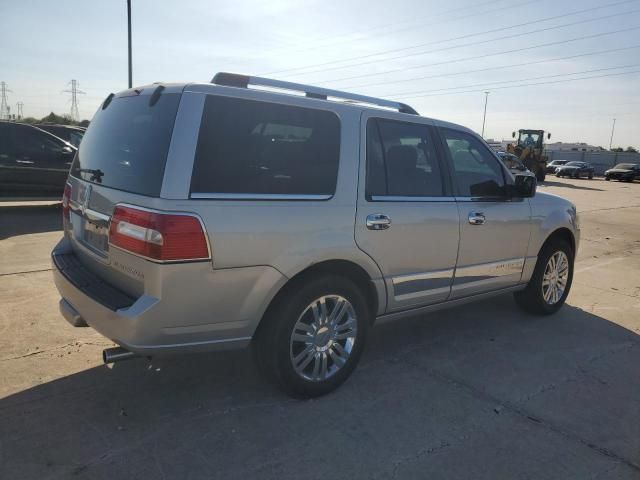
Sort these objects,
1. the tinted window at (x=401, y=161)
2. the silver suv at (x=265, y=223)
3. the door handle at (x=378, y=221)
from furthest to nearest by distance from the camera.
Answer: the tinted window at (x=401, y=161) < the door handle at (x=378, y=221) < the silver suv at (x=265, y=223)

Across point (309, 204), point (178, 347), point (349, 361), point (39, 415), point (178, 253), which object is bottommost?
point (39, 415)

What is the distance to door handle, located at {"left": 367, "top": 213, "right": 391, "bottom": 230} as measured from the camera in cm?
338

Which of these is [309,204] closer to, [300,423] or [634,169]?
[300,423]

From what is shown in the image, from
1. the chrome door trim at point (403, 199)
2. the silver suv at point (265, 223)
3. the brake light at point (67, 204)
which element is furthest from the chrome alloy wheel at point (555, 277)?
the brake light at point (67, 204)

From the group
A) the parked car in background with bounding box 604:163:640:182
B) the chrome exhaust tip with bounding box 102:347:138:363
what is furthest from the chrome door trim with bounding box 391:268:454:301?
the parked car in background with bounding box 604:163:640:182

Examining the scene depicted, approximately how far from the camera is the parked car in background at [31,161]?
970cm

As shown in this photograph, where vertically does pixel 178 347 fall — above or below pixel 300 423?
above

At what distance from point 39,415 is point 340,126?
8.15ft

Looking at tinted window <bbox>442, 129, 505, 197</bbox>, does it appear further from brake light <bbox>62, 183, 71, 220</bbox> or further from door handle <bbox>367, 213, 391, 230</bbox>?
brake light <bbox>62, 183, 71, 220</bbox>

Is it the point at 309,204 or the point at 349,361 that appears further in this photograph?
the point at 349,361

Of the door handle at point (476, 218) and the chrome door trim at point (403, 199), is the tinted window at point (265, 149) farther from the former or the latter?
the door handle at point (476, 218)

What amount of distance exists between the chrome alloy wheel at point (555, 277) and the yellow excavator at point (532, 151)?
2752 centimetres

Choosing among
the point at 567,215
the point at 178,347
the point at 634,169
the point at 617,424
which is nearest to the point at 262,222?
the point at 178,347

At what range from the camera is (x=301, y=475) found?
8.46ft
